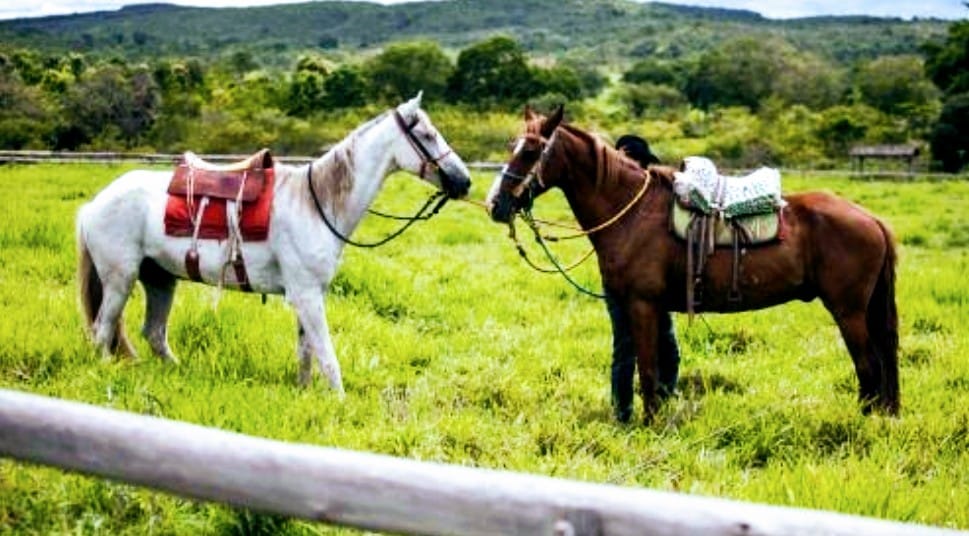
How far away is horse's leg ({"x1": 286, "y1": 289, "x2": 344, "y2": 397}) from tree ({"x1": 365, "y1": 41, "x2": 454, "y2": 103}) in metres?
80.7

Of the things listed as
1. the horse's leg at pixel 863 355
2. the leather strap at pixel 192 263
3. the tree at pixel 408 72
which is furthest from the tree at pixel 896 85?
the leather strap at pixel 192 263

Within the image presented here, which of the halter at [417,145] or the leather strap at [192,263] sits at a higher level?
the halter at [417,145]

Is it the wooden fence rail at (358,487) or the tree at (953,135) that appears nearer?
the wooden fence rail at (358,487)

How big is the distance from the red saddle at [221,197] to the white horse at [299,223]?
0.22ft

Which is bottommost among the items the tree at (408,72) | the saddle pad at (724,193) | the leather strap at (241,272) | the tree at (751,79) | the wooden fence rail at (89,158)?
the tree at (751,79)

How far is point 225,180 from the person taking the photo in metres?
6.52

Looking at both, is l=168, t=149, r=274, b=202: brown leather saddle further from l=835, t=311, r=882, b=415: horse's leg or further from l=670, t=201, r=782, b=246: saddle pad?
l=835, t=311, r=882, b=415: horse's leg

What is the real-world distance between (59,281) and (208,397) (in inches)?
203

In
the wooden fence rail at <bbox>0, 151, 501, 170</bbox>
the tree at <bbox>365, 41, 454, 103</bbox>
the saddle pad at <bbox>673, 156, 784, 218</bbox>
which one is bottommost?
the tree at <bbox>365, 41, 454, 103</bbox>

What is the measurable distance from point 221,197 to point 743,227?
3660 millimetres

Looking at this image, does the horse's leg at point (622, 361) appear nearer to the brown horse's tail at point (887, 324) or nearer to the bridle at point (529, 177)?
the bridle at point (529, 177)

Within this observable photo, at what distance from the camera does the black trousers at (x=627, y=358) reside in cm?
616

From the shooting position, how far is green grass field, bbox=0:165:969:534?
4.41m

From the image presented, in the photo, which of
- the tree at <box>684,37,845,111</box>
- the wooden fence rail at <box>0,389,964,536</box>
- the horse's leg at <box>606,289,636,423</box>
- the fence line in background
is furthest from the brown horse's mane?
the tree at <box>684,37,845,111</box>
